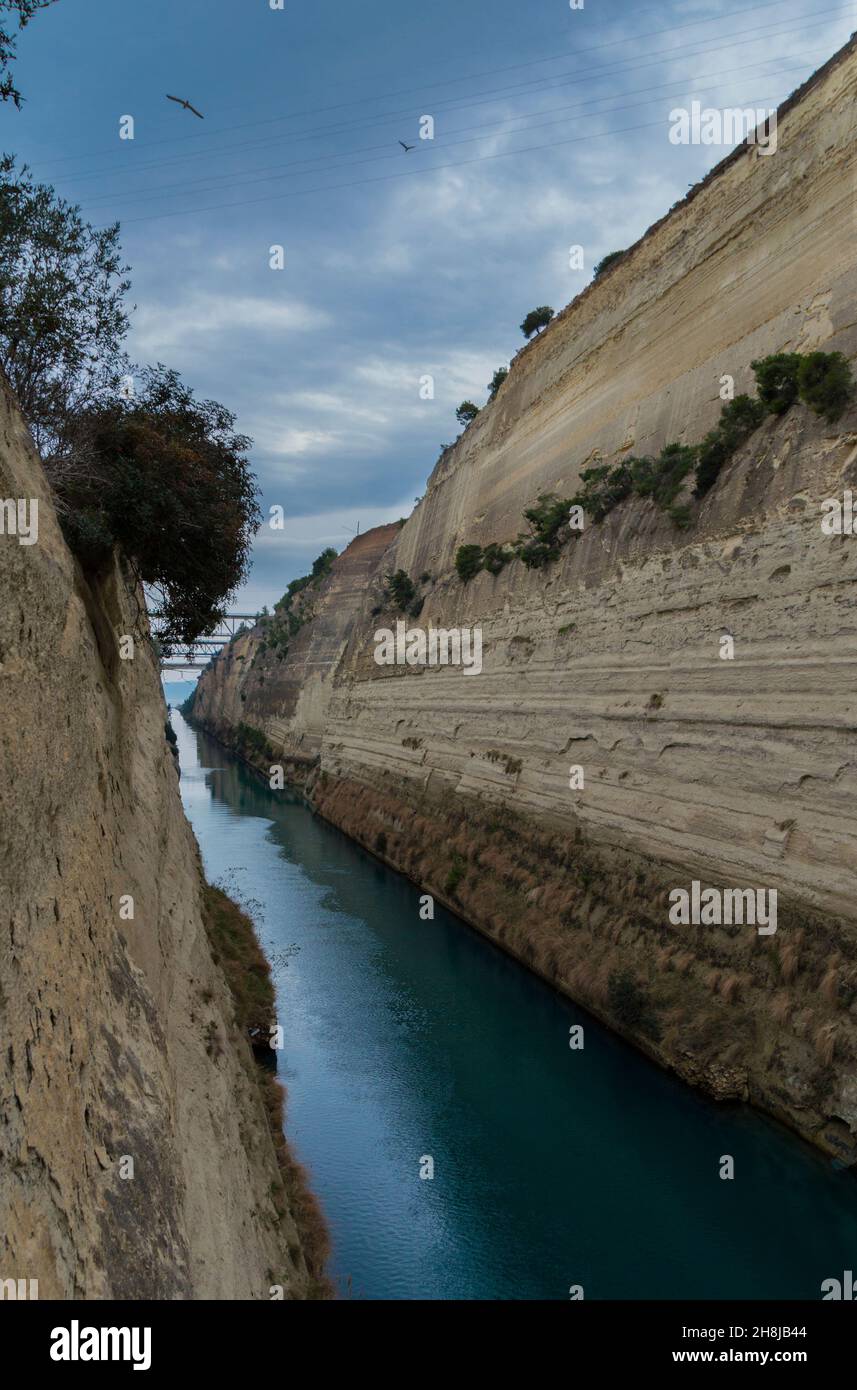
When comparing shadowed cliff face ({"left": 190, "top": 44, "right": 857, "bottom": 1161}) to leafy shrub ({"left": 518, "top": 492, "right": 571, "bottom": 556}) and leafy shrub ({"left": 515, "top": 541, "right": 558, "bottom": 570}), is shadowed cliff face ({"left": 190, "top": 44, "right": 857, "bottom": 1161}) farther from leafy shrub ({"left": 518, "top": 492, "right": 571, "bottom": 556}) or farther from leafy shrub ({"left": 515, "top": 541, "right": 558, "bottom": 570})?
leafy shrub ({"left": 518, "top": 492, "right": 571, "bottom": 556})

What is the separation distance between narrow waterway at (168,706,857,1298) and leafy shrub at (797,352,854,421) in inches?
382

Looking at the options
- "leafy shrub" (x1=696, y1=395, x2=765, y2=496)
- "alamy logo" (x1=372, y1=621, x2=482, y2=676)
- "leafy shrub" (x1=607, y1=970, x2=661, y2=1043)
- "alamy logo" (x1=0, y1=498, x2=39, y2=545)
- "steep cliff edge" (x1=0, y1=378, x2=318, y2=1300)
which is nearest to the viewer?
"steep cliff edge" (x1=0, y1=378, x2=318, y2=1300)

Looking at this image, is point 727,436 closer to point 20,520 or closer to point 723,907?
point 723,907

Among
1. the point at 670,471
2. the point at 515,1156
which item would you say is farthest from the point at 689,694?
the point at 515,1156

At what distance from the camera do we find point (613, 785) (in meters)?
16.4

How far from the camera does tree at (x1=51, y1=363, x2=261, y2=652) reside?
8305mm

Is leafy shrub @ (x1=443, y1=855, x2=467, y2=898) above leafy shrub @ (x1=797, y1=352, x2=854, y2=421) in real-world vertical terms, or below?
below

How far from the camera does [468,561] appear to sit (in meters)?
28.1

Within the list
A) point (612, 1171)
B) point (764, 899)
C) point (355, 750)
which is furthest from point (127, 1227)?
point (355, 750)

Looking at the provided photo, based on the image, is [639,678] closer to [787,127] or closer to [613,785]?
[613,785]

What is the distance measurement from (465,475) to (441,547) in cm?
294
